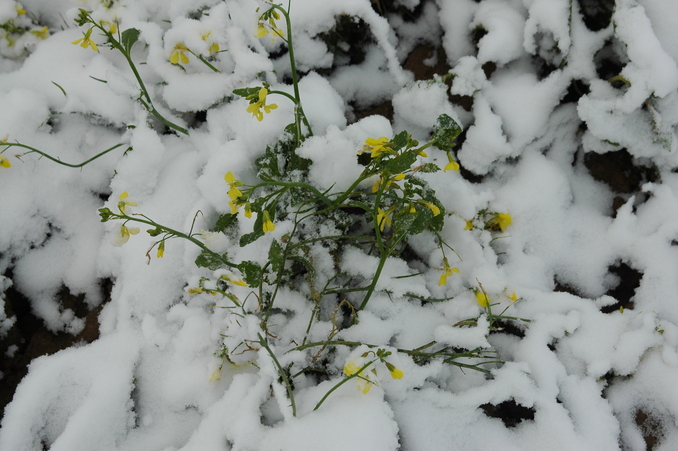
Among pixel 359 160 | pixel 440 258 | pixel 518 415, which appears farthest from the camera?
pixel 440 258

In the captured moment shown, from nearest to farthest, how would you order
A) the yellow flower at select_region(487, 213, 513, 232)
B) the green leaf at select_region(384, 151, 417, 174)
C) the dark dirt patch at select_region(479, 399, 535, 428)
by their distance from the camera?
the green leaf at select_region(384, 151, 417, 174)
the dark dirt patch at select_region(479, 399, 535, 428)
the yellow flower at select_region(487, 213, 513, 232)

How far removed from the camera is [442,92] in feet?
4.66

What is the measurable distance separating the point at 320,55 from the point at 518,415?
136cm

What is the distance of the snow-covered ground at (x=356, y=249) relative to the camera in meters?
1.22

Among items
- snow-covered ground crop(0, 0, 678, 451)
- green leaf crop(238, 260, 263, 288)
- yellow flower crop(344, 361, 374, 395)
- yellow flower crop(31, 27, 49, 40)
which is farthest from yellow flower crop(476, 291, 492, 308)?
yellow flower crop(31, 27, 49, 40)

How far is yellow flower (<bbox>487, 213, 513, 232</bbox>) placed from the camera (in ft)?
4.57

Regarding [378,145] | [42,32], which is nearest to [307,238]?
[378,145]

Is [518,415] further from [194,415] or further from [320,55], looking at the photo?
[320,55]

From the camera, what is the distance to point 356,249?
4.41ft

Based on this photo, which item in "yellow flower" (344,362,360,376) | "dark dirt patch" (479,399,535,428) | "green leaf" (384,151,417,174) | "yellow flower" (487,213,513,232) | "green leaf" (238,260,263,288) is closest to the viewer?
"green leaf" (384,151,417,174)

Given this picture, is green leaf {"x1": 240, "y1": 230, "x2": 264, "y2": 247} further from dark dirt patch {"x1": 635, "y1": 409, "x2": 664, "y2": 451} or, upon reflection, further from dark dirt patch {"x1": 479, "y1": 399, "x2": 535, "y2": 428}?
dark dirt patch {"x1": 635, "y1": 409, "x2": 664, "y2": 451}

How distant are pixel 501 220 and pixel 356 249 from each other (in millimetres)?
496

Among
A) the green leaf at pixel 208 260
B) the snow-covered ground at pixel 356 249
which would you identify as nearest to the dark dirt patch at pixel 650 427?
the snow-covered ground at pixel 356 249

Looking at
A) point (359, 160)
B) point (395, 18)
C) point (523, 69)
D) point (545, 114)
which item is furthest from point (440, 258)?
point (395, 18)
